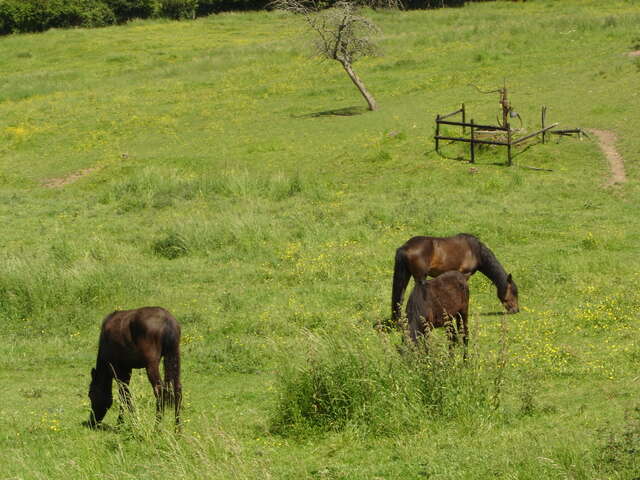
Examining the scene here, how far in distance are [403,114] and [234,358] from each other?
74.6 feet

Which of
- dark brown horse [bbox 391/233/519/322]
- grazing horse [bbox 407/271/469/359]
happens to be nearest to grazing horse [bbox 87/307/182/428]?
grazing horse [bbox 407/271/469/359]

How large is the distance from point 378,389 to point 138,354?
2892 millimetres

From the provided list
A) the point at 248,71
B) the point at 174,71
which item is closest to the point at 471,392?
the point at 248,71

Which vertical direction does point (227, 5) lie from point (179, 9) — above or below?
above

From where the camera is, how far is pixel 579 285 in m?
15.7

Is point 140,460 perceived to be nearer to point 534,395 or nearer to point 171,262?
point 534,395

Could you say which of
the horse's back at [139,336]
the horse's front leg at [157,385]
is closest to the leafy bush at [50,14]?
the horse's back at [139,336]

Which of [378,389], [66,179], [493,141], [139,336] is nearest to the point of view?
[378,389]

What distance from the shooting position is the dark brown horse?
13625 mm

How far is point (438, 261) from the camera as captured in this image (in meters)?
13.7

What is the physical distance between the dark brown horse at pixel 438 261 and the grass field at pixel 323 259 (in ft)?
2.63

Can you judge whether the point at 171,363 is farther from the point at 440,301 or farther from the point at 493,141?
the point at 493,141

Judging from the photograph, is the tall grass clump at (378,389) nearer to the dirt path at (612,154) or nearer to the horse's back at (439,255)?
the horse's back at (439,255)

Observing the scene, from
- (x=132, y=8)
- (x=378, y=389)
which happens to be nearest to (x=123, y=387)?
(x=378, y=389)
